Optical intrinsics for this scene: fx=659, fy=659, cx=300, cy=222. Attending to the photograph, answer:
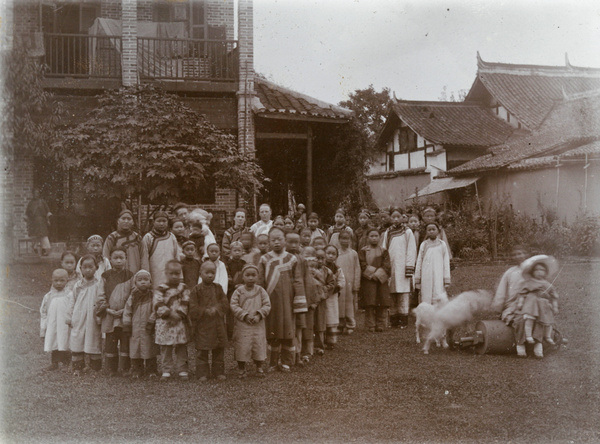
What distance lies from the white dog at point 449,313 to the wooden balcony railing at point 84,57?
33.9ft

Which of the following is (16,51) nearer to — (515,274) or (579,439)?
(515,274)

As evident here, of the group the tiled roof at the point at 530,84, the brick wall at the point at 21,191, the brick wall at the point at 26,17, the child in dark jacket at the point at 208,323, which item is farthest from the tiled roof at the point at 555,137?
the child in dark jacket at the point at 208,323

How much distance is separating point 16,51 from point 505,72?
22.7 m

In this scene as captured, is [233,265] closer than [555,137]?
Yes

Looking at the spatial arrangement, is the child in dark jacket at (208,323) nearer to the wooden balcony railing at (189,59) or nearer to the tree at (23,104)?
the tree at (23,104)

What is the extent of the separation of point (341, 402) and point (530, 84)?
27.0 meters

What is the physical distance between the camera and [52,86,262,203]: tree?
11742 mm

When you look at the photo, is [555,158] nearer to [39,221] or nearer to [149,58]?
[149,58]

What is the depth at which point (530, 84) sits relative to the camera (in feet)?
96.2

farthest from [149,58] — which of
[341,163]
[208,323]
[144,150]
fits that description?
[208,323]

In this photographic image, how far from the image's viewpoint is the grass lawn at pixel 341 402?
470 centimetres

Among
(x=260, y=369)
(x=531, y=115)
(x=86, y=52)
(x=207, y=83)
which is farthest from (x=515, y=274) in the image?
(x=531, y=115)

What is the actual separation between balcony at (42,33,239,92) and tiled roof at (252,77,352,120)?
2.83ft

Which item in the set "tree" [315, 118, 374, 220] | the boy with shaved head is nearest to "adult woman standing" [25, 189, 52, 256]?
"tree" [315, 118, 374, 220]
